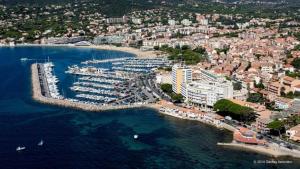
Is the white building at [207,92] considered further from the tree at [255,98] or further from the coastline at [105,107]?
the coastline at [105,107]

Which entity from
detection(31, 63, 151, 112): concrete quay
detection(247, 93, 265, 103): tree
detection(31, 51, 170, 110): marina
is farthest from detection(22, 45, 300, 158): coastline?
detection(247, 93, 265, 103): tree

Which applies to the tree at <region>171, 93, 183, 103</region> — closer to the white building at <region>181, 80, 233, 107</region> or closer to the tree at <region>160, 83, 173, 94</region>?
the white building at <region>181, 80, 233, 107</region>

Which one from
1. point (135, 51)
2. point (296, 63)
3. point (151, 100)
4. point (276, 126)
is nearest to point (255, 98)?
point (276, 126)

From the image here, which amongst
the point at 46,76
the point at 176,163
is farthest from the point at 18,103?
the point at 176,163

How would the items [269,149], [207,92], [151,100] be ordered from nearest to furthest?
[269,149]
[207,92]
[151,100]

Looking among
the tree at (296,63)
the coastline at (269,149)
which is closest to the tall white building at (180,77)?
the coastline at (269,149)

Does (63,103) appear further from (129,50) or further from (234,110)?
(129,50)
